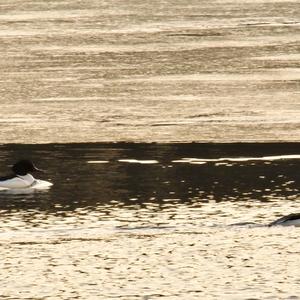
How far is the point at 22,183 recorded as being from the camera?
841 inches

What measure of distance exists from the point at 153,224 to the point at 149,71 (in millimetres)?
16299

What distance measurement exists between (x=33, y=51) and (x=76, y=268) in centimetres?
2269

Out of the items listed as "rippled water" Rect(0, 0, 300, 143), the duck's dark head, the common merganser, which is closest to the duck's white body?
the common merganser

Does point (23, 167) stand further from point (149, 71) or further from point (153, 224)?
point (149, 71)

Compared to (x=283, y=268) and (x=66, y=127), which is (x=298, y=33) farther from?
(x=283, y=268)

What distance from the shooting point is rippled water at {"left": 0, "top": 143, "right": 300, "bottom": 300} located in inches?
586

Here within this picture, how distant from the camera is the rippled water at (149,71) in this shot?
90.1ft

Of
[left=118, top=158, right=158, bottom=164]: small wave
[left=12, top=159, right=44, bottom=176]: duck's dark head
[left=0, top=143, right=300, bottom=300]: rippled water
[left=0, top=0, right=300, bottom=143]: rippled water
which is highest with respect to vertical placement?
[left=0, top=0, right=300, bottom=143]: rippled water

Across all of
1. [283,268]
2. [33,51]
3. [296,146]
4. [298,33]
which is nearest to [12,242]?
[283,268]

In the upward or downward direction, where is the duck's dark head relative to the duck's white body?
A: upward

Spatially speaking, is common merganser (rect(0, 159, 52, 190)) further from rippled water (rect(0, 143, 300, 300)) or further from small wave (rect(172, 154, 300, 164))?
small wave (rect(172, 154, 300, 164))

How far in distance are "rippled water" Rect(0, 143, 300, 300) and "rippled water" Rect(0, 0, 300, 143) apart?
1.92m

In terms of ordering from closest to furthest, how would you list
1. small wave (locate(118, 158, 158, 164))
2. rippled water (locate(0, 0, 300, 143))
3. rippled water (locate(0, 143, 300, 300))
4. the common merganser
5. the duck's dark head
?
rippled water (locate(0, 143, 300, 300)) → the common merganser → the duck's dark head → small wave (locate(118, 158, 158, 164)) → rippled water (locate(0, 0, 300, 143))

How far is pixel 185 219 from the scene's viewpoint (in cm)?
1858
